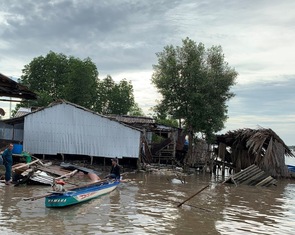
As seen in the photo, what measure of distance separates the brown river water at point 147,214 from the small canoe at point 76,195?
20 centimetres

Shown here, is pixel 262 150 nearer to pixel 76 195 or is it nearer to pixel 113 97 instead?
pixel 76 195

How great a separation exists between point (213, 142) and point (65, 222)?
22818mm

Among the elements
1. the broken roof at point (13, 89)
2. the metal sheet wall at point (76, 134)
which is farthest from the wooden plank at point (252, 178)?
the broken roof at point (13, 89)

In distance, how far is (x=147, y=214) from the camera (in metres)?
11.8

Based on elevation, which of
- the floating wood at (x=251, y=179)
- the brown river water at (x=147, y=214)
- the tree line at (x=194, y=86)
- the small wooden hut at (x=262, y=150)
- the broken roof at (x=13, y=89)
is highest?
the tree line at (x=194, y=86)

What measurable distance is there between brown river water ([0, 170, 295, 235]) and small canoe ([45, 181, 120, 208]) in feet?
0.67

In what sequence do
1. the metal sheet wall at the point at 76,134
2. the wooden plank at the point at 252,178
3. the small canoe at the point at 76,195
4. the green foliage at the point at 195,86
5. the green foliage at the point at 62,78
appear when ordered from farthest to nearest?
1. the green foliage at the point at 62,78
2. the green foliage at the point at 195,86
3. the metal sheet wall at the point at 76,134
4. the wooden plank at the point at 252,178
5. the small canoe at the point at 76,195

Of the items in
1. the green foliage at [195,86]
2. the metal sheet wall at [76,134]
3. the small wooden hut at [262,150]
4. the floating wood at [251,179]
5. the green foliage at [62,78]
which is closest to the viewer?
the floating wood at [251,179]

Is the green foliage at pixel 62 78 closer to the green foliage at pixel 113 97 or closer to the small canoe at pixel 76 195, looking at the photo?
the green foliage at pixel 113 97

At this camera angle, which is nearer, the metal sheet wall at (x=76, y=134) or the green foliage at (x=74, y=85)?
the metal sheet wall at (x=76, y=134)

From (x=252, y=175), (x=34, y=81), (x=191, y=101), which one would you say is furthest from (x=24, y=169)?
Answer: (x=34, y=81)

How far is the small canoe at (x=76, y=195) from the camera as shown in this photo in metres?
11.1

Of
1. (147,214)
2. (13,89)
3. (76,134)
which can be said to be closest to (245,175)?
(76,134)

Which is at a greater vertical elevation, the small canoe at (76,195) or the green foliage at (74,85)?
the green foliage at (74,85)
